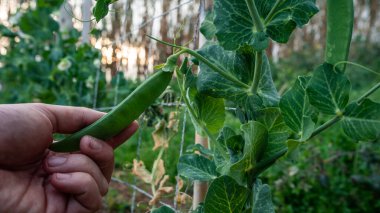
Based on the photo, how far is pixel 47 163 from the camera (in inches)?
28.0

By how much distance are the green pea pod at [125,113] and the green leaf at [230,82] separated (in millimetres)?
53

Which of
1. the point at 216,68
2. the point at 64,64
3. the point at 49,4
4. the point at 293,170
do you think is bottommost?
the point at 293,170

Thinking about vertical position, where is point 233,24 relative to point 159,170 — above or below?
above

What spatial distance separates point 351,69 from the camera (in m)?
6.49

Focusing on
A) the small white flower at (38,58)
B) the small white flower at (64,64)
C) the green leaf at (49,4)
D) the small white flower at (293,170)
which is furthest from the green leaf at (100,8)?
the small white flower at (38,58)

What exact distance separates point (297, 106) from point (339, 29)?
0.36 ft

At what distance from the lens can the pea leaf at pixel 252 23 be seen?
51 centimetres

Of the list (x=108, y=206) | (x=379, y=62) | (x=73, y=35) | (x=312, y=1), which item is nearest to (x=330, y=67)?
(x=312, y=1)

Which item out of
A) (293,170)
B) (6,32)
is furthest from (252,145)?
(6,32)

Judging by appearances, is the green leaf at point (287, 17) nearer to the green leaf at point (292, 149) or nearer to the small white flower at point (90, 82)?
the green leaf at point (292, 149)

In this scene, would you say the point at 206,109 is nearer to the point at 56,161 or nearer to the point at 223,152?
the point at 223,152

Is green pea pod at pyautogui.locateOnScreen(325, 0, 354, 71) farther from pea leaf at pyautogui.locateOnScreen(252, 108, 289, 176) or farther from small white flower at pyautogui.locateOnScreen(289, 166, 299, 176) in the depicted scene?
small white flower at pyautogui.locateOnScreen(289, 166, 299, 176)

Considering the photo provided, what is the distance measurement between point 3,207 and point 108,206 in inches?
60.6

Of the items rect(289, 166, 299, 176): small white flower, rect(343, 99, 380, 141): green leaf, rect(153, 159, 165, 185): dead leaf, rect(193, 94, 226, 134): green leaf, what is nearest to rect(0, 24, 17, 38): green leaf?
rect(289, 166, 299, 176): small white flower
